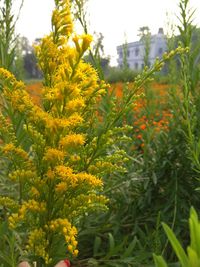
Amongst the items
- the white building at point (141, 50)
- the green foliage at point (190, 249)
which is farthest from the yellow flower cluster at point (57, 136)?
the green foliage at point (190, 249)

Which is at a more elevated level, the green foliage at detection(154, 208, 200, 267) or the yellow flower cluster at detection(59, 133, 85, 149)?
the yellow flower cluster at detection(59, 133, 85, 149)

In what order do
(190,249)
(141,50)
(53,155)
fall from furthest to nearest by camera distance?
(141,50) < (53,155) < (190,249)

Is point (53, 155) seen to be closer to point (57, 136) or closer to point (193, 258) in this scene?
point (57, 136)

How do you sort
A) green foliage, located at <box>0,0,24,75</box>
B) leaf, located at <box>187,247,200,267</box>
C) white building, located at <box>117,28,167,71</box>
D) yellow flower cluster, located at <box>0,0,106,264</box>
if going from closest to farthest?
leaf, located at <box>187,247,200,267</box> → yellow flower cluster, located at <box>0,0,106,264</box> → green foliage, located at <box>0,0,24,75</box> → white building, located at <box>117,28,167,71</box>

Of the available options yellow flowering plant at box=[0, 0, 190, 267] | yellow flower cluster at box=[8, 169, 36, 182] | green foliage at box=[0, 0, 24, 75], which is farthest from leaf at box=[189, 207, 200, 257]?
green foliage at box=[0, 0, 24, 75]

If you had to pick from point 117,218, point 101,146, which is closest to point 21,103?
point 101,146

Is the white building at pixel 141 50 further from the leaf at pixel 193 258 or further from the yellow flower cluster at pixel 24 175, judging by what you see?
the leaf at pixel 193 258

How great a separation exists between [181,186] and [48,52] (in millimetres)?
1123

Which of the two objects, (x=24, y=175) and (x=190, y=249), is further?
(x=24, y=175)

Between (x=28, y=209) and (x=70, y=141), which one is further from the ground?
(x=70, y=141)

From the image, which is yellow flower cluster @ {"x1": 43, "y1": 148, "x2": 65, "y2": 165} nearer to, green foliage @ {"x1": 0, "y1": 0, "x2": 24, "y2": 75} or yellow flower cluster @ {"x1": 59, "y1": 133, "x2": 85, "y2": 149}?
yellow flower cluster @ {"x1": 59, "y1": 133, "x2": 85, "y2": 149}

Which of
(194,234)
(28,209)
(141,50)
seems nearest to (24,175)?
(28,209)

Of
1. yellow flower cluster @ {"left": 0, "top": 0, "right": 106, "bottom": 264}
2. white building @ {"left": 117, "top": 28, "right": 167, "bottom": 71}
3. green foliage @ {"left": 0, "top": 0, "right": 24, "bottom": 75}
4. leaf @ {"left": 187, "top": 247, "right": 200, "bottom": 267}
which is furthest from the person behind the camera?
white building @ {"left": 117, "top": 28, "right": 167, "bottom": 71}

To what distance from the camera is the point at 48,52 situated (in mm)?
952
